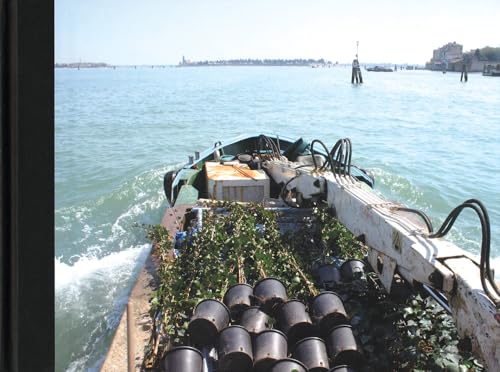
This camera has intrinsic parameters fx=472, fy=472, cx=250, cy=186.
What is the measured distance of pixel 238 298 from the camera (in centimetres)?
409

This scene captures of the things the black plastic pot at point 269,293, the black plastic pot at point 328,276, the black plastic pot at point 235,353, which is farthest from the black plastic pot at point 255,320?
the black plastic pot at point 328,276

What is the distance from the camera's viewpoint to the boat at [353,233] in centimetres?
276

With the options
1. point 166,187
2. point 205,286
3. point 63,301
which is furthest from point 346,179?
point 166,187

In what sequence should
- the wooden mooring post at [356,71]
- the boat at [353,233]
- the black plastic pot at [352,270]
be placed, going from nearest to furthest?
1. the boat at [353,233]
2. the black plastic pot at [352,270]
3. the wooden mooring post at [356,71]

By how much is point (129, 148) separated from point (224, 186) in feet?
53.7

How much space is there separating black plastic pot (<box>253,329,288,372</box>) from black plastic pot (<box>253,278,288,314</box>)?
0.47 metres

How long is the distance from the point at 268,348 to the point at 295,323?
1.39ft

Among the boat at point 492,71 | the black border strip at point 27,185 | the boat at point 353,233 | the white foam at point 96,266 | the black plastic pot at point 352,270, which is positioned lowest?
the white foam at point 96,266

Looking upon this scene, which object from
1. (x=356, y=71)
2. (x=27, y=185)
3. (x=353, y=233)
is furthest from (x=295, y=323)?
(x=356, y=71)

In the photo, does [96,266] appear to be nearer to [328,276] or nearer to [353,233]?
[328,276]

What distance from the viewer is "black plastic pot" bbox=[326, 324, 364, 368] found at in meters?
3.46

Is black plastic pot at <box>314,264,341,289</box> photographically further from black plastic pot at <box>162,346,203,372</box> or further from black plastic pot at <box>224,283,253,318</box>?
black plastic pot at <box>162,346,203,372</box>

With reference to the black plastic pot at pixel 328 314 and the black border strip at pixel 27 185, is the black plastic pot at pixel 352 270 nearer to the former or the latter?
the black plastic pot at pixel 328 314

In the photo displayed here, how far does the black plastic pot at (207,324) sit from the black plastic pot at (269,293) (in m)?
0.39
